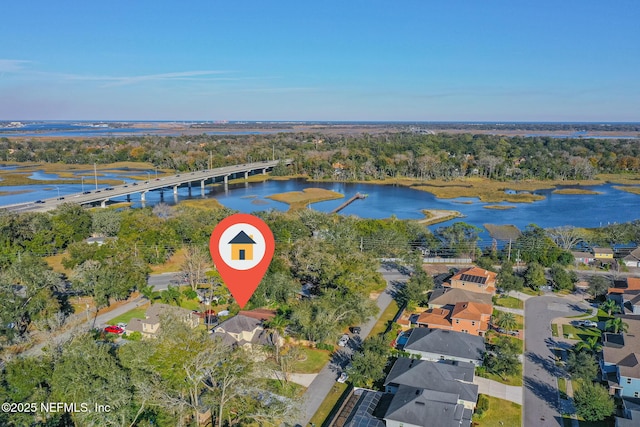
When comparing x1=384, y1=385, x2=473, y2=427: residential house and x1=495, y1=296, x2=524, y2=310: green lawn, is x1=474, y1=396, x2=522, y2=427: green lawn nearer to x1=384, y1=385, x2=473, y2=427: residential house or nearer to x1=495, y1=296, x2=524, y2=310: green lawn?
A: x1=384, y1=385, x2=473, y2=427: residential house

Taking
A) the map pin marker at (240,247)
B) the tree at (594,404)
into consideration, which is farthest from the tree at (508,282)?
the map pin marker at (240,247)

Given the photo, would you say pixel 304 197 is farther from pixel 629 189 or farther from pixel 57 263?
pixel 629 189

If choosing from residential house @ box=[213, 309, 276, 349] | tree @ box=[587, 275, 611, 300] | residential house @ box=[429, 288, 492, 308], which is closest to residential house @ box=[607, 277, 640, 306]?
tree @ box=[587, 275, 611, 300]

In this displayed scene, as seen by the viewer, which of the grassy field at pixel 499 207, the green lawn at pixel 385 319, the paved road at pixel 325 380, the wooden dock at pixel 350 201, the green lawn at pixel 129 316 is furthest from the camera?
the grassy field at pixel 499 207

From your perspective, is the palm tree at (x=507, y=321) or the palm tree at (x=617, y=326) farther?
the palm tree at (x=507, y=321)

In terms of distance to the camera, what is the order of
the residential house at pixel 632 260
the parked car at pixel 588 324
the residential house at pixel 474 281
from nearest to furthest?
the parked car at pixel 588 324 < the residential house at pixel 474 281 < the residential house at pixel 632 260

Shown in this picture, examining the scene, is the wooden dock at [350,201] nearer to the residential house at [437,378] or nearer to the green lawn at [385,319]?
the green lawn at [385,319]

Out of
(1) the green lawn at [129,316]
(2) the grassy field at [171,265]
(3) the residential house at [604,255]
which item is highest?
(3) the residential house at [604,255]
